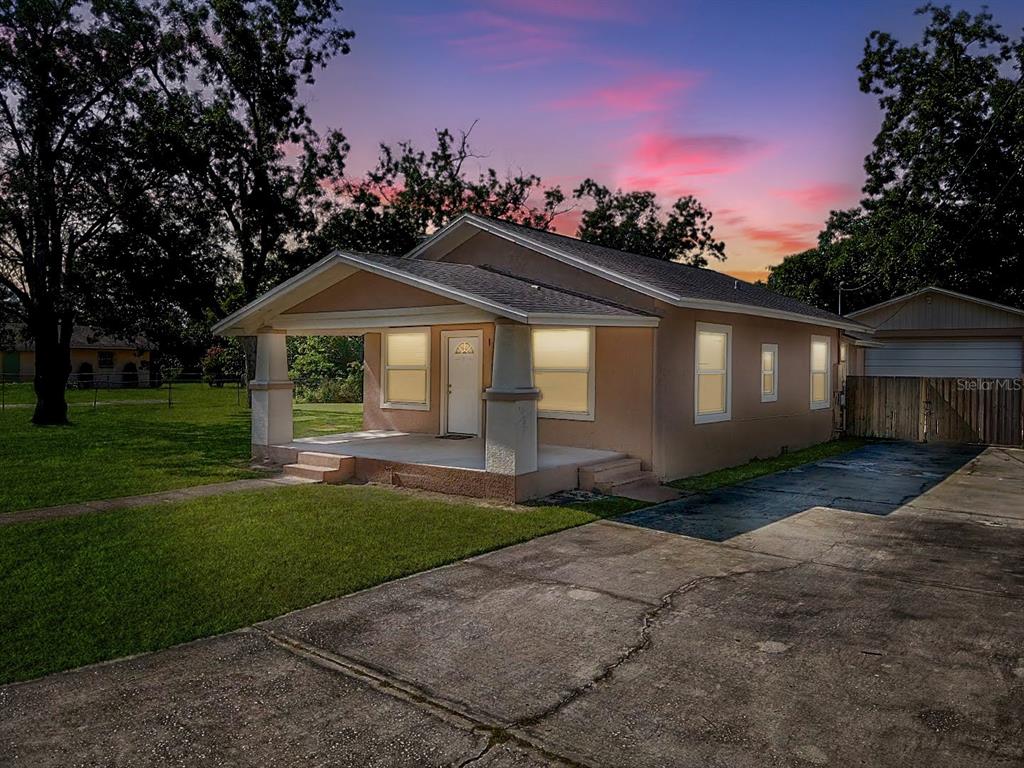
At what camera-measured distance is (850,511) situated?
8.84 m

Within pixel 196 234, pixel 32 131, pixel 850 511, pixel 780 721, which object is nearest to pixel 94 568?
pixel 780 721

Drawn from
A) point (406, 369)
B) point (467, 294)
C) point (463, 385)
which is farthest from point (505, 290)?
point (406, 369)

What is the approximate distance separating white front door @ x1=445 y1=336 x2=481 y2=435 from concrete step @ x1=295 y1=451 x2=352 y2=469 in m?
3.08

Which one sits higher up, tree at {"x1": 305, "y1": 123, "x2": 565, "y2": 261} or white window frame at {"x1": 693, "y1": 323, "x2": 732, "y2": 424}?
tree at {"x1": 305, "y1": 123, "x2": 565, "y2": 261}

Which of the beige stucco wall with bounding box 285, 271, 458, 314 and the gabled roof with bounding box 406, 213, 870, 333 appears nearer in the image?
the beige stucco wall with bounding box 285, 271, 458, 314

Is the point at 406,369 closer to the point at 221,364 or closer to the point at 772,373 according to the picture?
the point at 772,373

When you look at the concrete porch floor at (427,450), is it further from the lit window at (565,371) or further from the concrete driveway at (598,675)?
the concrete driveway at (598,675)

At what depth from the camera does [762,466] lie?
1252cm

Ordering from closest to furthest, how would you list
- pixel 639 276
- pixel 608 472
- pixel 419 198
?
pixel 608 472 < pixel 639 276 < pixel 419 198

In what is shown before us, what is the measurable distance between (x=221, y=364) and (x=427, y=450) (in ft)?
135

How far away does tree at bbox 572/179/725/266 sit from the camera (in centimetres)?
3559

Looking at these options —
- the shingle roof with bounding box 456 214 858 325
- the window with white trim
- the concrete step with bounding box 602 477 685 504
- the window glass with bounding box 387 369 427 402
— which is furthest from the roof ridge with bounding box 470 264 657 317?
the window with white trim

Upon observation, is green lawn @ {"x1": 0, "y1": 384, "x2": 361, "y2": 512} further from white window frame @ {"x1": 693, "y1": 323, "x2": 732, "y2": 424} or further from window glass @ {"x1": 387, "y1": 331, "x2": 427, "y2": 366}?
white window frame @ {"x1": 693, "y1": 323, "x2": 732, "y2": 424}

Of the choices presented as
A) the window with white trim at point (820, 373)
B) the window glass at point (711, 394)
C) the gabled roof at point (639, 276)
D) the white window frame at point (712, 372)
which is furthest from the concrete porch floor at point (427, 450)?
the window with white trim at point (820, 373)
